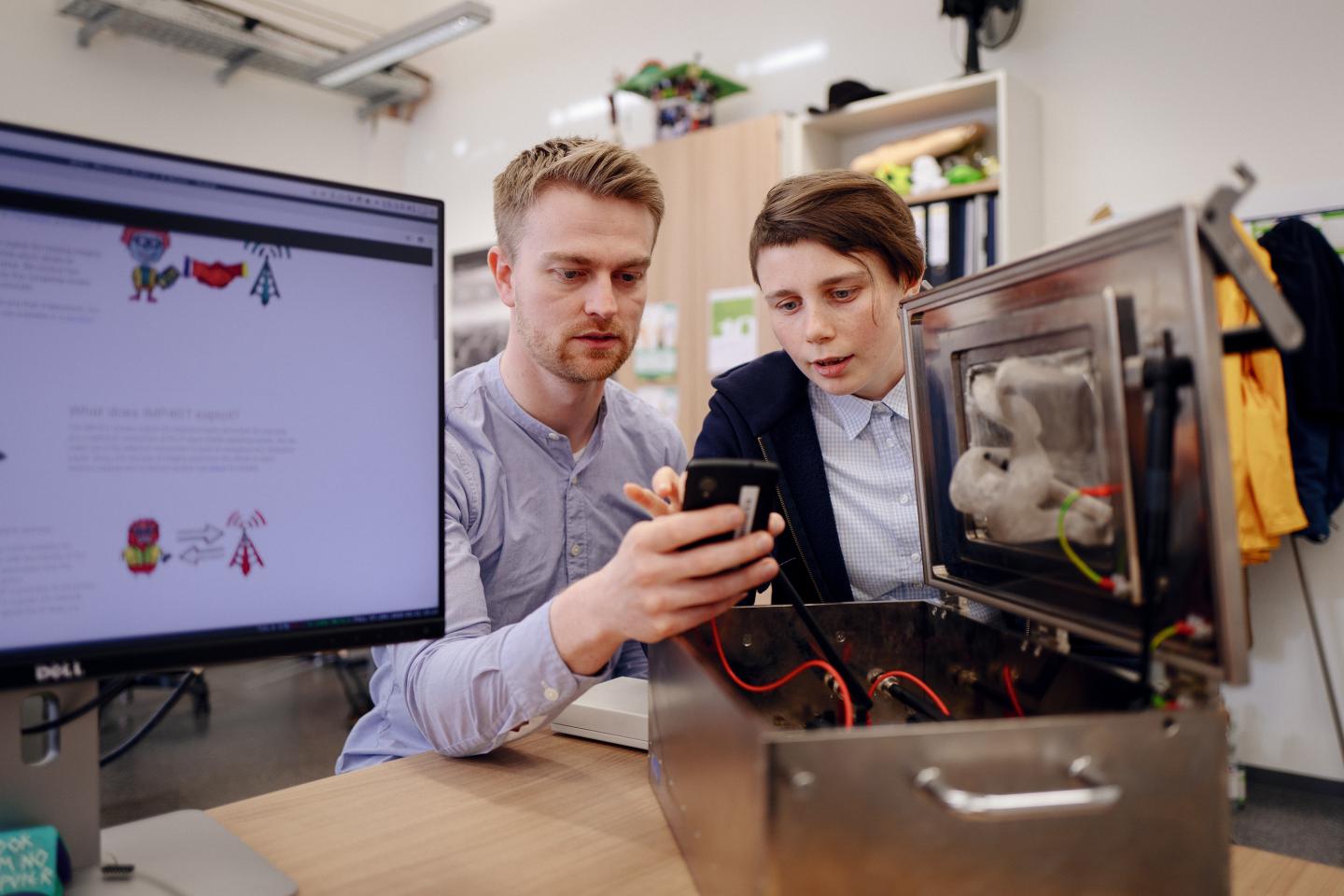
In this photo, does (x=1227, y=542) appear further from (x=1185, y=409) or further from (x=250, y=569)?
(x=250, y=569)

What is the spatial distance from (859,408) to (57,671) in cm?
99

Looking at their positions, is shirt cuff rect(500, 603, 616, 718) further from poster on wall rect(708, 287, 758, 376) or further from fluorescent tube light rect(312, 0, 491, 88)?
fluorescent tube light rect(312, 0, 491, 88)

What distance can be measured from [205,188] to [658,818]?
1.96 feet

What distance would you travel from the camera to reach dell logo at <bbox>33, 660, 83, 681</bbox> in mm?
564

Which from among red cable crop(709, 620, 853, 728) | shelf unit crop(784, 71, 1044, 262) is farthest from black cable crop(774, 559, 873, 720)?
shelf unit crop(784, 71, 1044, 262)

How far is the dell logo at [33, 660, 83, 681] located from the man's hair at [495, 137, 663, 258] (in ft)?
2.89

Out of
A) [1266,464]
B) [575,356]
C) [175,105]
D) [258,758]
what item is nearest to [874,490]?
[575,356]

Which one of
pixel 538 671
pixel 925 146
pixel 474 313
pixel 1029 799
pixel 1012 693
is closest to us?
pixel 1029 799

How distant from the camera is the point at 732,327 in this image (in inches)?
129

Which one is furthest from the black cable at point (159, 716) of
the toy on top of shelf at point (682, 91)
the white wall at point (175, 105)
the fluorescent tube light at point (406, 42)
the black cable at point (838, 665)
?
the fluorescent tube light at point (406, 42)

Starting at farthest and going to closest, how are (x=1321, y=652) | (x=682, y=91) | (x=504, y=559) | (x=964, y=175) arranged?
1. (x=682, y=91)
2. (x=964, y=175)
3. (x=1321, y=652)
4. (x=504, y=559)

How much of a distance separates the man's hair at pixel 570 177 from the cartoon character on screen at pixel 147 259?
716 millimetres

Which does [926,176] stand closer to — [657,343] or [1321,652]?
[657,343]

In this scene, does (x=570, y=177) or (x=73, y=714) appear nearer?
(x=73, y=714)
